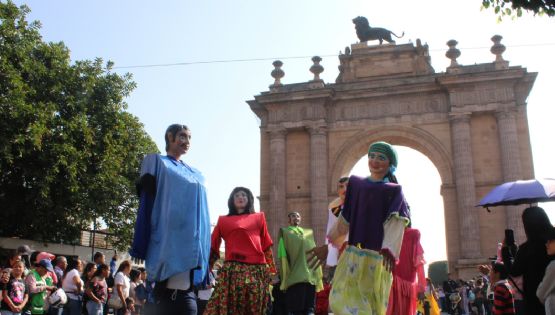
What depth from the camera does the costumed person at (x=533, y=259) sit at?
539cm

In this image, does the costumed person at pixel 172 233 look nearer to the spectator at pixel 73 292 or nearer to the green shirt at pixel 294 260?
the green shirt at pixel 294 260

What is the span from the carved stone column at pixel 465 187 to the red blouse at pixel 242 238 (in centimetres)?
1905

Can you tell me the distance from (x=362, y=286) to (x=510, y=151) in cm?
2134

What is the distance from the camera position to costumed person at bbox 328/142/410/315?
4230mm

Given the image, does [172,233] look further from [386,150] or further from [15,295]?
[15,295]

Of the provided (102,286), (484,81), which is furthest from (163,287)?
(484,81)

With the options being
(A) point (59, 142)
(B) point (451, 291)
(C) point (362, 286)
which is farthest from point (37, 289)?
(B) point (451, 291)

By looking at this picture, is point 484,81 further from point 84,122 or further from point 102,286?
point 102,286

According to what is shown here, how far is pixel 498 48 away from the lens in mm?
24812

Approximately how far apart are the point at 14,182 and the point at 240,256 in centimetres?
1568

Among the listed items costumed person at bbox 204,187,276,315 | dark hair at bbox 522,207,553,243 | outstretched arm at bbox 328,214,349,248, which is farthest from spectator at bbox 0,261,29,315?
dark hair at bbox 522,207,553,243

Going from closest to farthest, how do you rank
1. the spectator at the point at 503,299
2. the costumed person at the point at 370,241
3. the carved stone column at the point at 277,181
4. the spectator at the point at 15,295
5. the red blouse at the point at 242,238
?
the costumed person at the point at 370,241 → the red blouse at the point at 242,238 → the spectator at the point at 503,299 → the spectator at the point at 15,295 → the carved stone column at the point at 277,181

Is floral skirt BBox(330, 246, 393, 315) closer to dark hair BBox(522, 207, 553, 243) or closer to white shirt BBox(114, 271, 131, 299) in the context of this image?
dark hair BBox(522, 207, 553, 243)

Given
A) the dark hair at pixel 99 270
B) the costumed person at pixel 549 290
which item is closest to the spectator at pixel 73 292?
the dark hair at pixel 99 270
